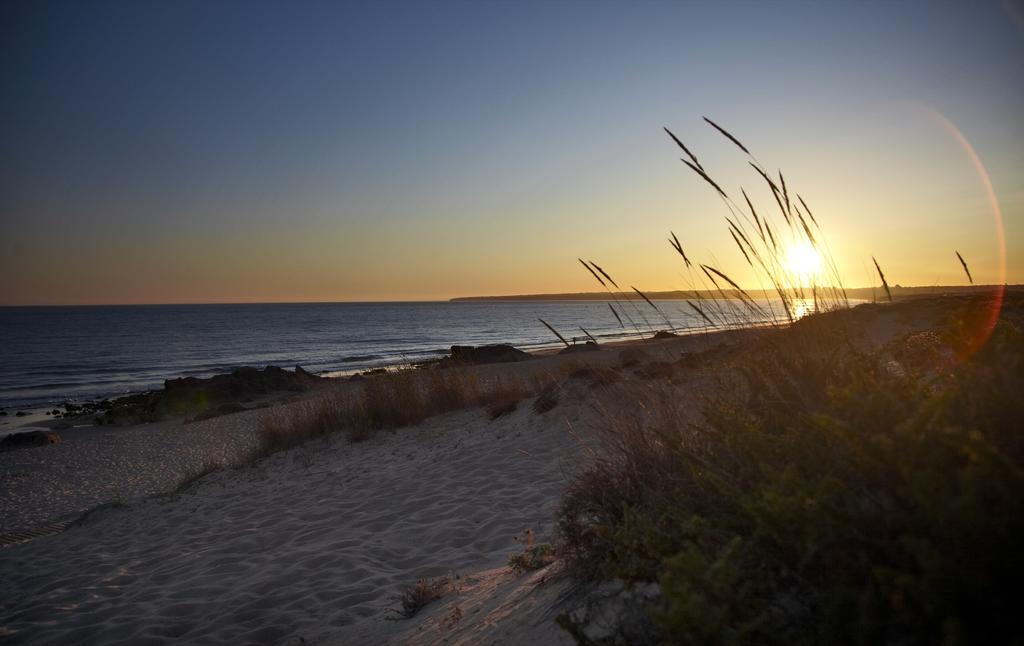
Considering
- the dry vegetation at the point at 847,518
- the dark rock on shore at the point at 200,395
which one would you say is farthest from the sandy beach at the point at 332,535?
the dark rock on shore at the point at 200,395

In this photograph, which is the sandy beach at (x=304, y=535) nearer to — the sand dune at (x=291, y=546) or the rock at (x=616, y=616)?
the sand dune at (x=291, y=546)

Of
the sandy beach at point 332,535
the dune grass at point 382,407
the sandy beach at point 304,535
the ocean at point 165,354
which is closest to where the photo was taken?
the sandy beach at point 332,535

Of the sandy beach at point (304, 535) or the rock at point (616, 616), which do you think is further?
the sandy beach at point (304, 535)

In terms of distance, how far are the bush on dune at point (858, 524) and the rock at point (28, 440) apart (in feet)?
60.8

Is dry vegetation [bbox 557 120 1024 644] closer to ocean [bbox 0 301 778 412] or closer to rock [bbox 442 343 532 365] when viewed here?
ocean [bbox 0 301 778 412]

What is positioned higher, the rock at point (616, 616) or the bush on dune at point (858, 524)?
the bush on dune at point (858, 524)

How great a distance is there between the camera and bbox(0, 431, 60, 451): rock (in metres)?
14.4

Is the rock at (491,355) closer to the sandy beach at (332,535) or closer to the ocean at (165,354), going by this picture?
the ocean at (165,354)

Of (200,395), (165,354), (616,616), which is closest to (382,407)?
(616,616)

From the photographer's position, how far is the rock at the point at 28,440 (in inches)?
566

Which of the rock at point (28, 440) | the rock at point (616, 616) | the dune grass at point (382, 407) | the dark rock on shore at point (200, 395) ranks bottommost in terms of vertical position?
the rock at point (28, 440)

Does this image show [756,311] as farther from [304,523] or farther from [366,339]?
[366,339]

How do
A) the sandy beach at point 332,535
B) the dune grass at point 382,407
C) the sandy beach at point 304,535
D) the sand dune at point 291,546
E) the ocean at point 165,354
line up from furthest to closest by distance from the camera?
the ocean at point 165,354
the dune grass at point 382,407
the sand dune at point 291,546
the sandy beach at point 304,535
the sandy beach at point 332,535

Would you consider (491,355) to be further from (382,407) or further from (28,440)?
(28,440)
